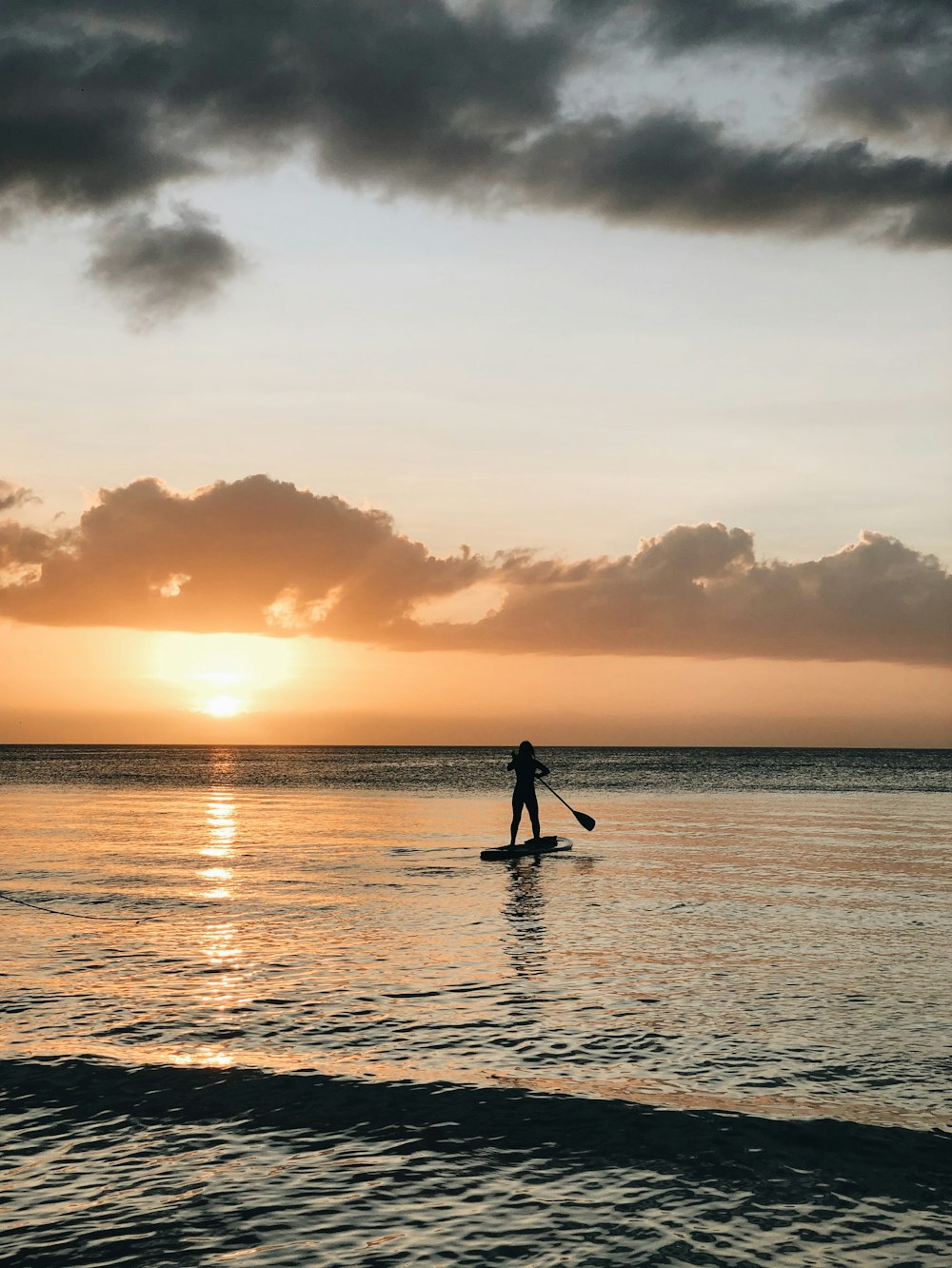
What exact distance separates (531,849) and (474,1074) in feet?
60.3

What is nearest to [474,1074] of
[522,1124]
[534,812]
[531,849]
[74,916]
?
[522,1124]

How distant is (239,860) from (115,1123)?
19.1m

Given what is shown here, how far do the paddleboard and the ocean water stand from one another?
4.95m

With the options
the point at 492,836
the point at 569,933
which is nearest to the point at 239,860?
the point at 492,836

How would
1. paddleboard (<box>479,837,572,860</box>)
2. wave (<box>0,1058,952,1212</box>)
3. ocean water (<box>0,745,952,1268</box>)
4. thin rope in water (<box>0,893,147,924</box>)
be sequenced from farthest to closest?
paddleboard (<box>479,837,572,860</box>) → thin rope in water (<box>0,893,147,924</box>) → wave (<box>0,1058,952,1212</box>) → ocean water (<box>0,745,952,1268</box>)

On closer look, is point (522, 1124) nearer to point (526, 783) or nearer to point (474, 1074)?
point (474, 1074)

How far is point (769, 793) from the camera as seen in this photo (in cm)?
6694

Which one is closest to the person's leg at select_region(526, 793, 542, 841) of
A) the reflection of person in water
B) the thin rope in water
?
the reflection of person in water

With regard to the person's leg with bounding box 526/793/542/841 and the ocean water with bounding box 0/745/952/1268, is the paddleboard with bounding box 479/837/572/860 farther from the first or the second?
A: the ocean water with bounding box 0/745/952/1268

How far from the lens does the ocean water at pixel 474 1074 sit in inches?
254

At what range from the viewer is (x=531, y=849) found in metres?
27.5

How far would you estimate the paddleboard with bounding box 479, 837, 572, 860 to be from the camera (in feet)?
87.2

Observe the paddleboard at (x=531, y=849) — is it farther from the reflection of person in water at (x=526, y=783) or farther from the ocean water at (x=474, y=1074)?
the ocean water at (x=474, y=1074)

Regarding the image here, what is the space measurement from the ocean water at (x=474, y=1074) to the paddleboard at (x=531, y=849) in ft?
16.2
